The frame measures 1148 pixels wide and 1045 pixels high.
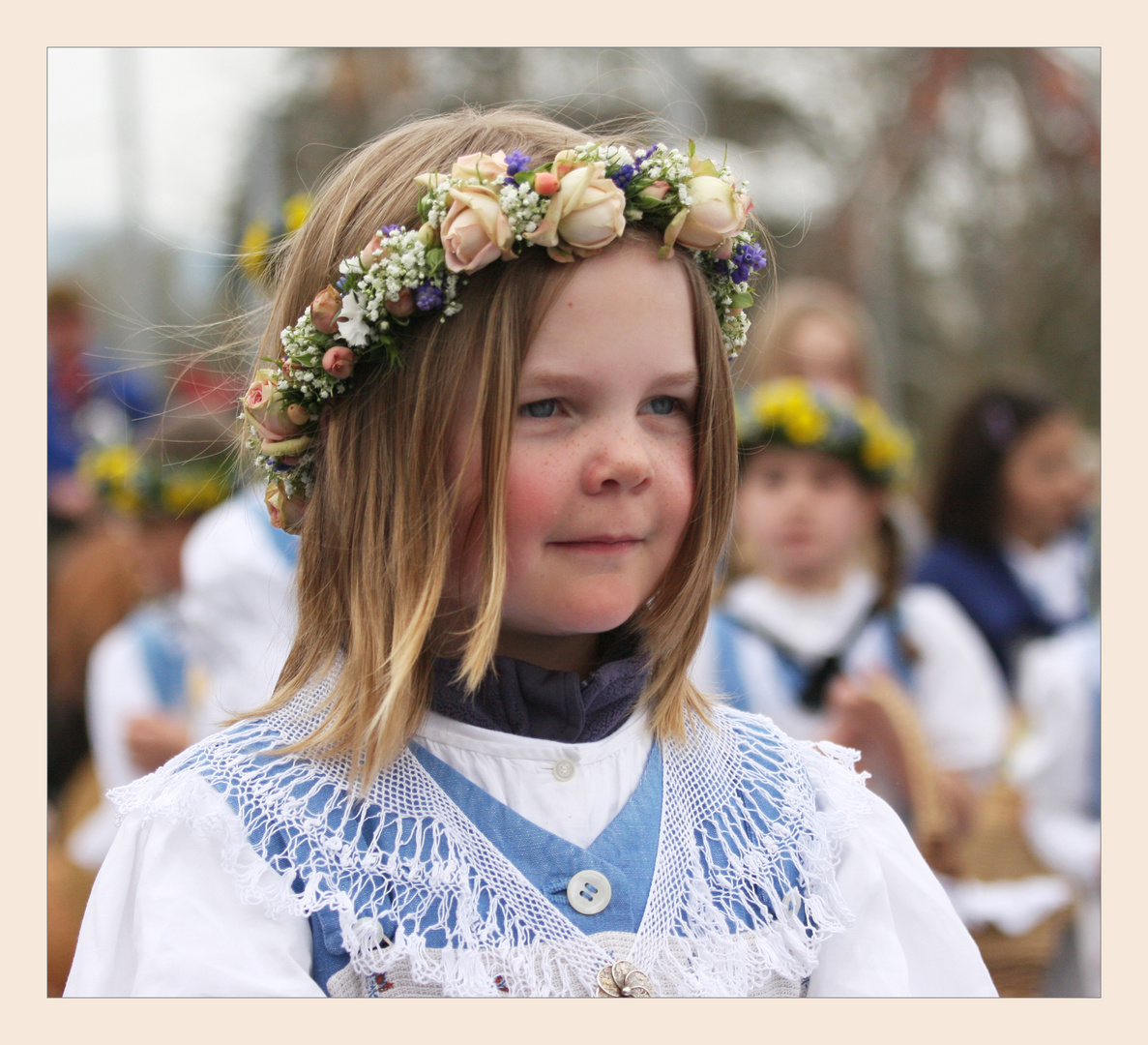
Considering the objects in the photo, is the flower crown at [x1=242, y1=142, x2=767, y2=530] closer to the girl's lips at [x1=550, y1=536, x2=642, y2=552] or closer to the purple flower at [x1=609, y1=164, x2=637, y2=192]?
the purple flower at [x1=609, y1=164, x2=637, y2=192]

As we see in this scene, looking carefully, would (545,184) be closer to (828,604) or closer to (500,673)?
(500,673)

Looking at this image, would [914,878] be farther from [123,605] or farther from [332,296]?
[123,605]

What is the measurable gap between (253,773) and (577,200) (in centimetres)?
91

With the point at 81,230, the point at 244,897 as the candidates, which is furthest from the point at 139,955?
the point at 81,230

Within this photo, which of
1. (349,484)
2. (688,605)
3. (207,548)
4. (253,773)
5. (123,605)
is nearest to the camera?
(253,773)

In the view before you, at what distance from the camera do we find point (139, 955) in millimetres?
1575

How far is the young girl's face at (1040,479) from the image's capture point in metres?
5.62

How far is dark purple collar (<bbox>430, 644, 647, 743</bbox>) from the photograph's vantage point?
5.84 feet

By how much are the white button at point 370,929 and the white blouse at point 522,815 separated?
2.9 inches

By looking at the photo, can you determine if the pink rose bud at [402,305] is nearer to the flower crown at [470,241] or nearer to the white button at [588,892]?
the flower crown at [470,241]

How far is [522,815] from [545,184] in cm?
89

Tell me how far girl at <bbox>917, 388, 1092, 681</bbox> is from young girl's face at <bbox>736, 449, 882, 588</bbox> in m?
0.93

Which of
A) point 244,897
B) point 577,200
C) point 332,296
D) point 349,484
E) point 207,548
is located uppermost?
point 577,200

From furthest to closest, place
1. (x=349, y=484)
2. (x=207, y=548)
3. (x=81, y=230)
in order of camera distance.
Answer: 1. (x=81, y=230)
2. (x=207, y=548)
3. (x=349, y=484)
